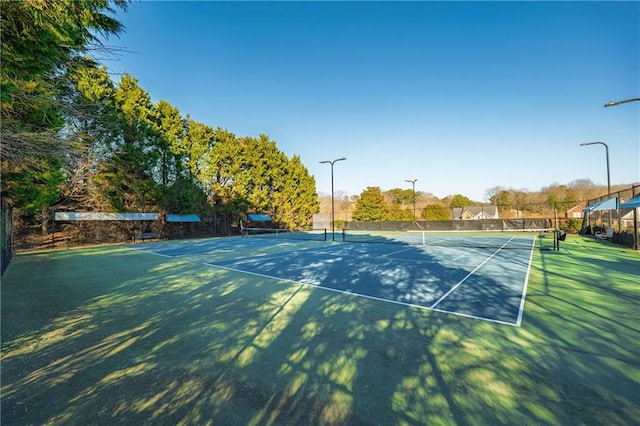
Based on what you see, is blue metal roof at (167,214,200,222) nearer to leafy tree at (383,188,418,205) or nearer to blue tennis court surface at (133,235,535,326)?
blue tennis court surface at (133,235,535,326)

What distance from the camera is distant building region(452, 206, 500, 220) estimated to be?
168 ft

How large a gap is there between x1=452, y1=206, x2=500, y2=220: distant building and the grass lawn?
49.3 metres

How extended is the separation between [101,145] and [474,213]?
56.5 meters

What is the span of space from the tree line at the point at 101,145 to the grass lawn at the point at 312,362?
3170 mm

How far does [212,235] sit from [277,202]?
10338 mm

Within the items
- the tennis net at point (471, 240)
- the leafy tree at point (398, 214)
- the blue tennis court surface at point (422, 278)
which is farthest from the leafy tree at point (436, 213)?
the blue tennis court surface at point (422, 278)

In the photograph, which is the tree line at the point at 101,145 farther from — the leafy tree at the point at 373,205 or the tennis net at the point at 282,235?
the leafy tree at the point at 373,205

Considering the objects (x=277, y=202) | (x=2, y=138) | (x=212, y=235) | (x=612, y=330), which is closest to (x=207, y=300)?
(x=2, y=138)

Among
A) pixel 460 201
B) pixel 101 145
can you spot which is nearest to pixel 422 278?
pixel 101 145

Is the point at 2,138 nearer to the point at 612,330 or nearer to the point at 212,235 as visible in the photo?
the point at 612,330

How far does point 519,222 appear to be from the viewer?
35.4 meters

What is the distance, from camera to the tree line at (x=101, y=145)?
467 centimetres

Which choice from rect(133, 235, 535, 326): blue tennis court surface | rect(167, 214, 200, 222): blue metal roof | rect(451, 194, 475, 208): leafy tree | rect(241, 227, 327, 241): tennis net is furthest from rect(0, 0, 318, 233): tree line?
rect(451, 194, 475, 208): leafy tree

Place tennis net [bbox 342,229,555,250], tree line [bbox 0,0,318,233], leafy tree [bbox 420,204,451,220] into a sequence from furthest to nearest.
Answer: leafy tree [bbox 420,204,451,220]
tennis net [bbox 342,229,555,250]
tree line [bbox 0,0,318,233]
